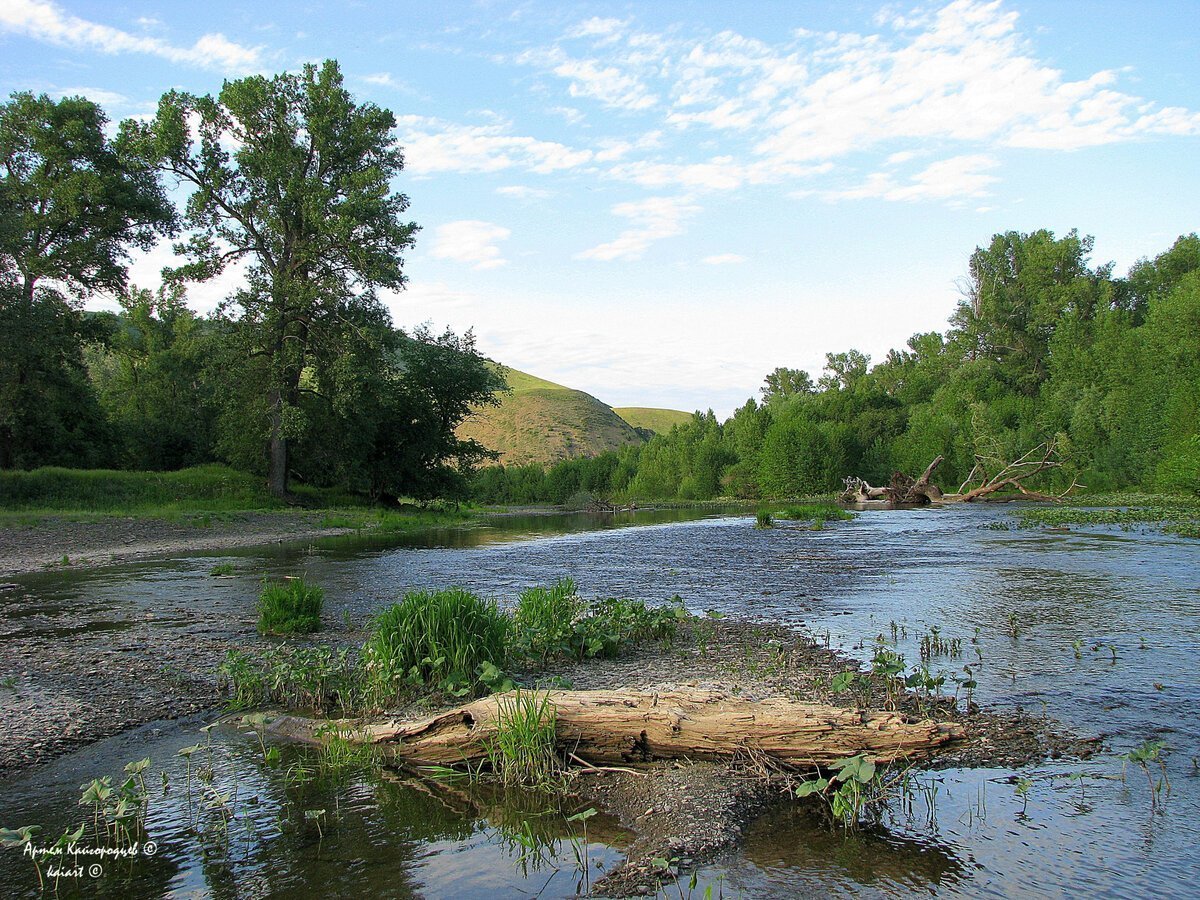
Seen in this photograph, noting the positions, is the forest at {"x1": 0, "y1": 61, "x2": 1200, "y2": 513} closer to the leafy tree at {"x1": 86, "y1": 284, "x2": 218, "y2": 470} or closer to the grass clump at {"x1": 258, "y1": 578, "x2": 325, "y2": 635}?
the leafy tree at {"x1": 86, "y1": 284, "x2": 218, "y2": 470}

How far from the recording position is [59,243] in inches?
1345

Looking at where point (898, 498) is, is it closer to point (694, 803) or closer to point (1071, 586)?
point (1071, 586)

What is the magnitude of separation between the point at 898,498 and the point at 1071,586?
38412 mm

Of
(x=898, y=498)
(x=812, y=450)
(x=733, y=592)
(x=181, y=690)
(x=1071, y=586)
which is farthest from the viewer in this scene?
(x=812, y=450)

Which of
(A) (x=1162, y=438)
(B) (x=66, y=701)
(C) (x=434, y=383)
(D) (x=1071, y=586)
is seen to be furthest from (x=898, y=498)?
(B) (x=66, y=701)

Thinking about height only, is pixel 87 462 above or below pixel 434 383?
below

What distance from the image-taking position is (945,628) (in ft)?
32.7

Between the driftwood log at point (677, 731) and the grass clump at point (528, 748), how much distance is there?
134 mm

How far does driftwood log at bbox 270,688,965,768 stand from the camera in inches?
188

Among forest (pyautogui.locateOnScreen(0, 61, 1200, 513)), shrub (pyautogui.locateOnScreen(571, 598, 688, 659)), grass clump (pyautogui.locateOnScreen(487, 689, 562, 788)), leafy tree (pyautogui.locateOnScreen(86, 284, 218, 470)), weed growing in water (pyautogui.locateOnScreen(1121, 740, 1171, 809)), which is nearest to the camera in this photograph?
weed growing in water (pyautogui.locateOnScreen(1121, 740, 1171, 809))

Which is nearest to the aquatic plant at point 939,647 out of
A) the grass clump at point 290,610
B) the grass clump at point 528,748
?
the grass clump at point 528,748

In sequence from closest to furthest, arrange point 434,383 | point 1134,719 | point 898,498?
point 1134,719 < point 434,383 < point 898,498

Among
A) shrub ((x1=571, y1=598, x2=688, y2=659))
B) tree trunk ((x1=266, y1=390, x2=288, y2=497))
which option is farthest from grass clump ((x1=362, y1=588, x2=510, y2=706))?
tree trunk ((x1=266, y1=390, x2=288, y2=497))

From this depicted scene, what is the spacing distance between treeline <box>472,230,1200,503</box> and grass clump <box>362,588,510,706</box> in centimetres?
3423
